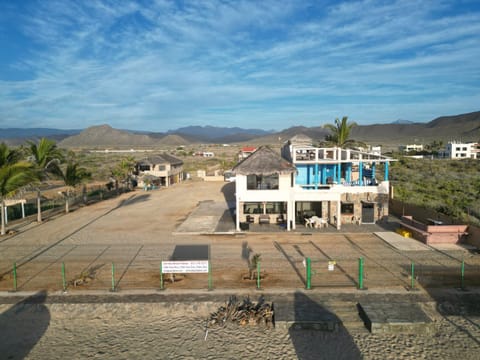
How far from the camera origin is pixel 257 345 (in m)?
10.3

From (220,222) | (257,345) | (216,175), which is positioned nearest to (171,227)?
(220,222)

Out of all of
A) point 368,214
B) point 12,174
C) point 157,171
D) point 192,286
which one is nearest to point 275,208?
point 368,214

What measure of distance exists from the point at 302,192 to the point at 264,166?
309 cm

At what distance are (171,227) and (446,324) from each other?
57.2 ft

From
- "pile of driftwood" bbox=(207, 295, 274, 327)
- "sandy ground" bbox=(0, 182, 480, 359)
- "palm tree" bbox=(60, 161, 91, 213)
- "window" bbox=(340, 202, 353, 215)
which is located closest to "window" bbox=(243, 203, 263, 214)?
"sandy ground" bbox=(0, 182, 480, 359)

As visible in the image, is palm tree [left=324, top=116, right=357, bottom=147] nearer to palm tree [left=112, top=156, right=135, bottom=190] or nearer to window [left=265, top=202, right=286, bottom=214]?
window [left=265, top=202, right=286, bottom=214]

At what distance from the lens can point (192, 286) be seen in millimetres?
13844

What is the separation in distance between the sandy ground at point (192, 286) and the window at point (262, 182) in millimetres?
3244

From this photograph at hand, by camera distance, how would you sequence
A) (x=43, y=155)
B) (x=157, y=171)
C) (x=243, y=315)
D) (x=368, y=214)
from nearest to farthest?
(x=243, y=315), (x=368, y=214), (x=43, y=155), (x=157, y=171)

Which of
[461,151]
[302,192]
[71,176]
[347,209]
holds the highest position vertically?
[461,151]

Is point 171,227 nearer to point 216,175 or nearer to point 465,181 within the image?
point 216,175

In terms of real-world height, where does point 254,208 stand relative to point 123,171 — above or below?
below

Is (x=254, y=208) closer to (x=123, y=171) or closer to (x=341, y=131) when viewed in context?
(x=341, y=131)

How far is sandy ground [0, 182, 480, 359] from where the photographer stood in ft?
33.3
